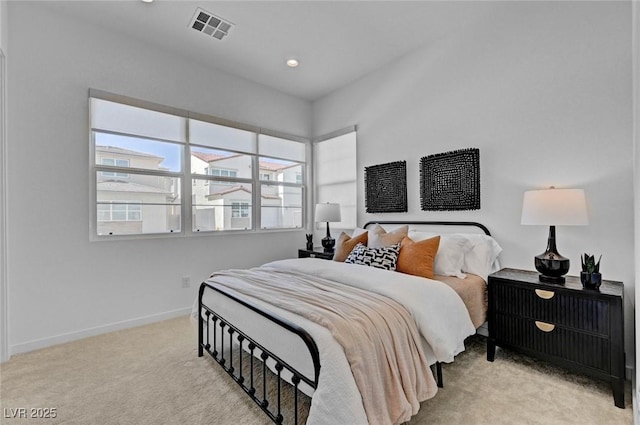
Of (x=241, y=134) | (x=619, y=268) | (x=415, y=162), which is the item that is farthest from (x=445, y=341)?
(x=241, y=134)

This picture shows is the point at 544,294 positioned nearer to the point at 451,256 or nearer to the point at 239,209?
the point at 451,256

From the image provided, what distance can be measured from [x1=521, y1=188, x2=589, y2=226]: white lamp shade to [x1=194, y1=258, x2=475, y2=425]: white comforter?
2.85 ft

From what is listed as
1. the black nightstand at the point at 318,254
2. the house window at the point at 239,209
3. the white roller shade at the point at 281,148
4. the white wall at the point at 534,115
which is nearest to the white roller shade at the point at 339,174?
the white roller shade at the point at 281,148

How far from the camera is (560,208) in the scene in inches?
83.9

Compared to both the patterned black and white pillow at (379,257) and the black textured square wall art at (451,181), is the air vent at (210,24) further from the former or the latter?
the patterned black and white pillow at (379,257)

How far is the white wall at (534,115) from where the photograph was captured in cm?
221

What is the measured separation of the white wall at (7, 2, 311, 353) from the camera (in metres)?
2.63

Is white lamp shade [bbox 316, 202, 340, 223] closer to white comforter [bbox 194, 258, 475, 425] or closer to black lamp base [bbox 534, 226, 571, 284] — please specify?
white comforter [bbox 194, 258, 475, 425]

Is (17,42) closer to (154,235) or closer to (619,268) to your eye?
(154,235)

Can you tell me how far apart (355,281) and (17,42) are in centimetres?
355

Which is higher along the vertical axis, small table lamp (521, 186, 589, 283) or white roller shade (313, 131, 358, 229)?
white roller shade (313, 131, 358, 229)

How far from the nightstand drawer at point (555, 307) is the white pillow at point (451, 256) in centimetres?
33

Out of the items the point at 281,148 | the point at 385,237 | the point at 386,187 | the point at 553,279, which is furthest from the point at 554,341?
the point at 281,148

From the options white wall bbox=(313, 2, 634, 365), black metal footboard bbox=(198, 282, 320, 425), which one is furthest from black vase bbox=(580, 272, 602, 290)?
black metal footboard bbox=(198, 282, 320, 425)
